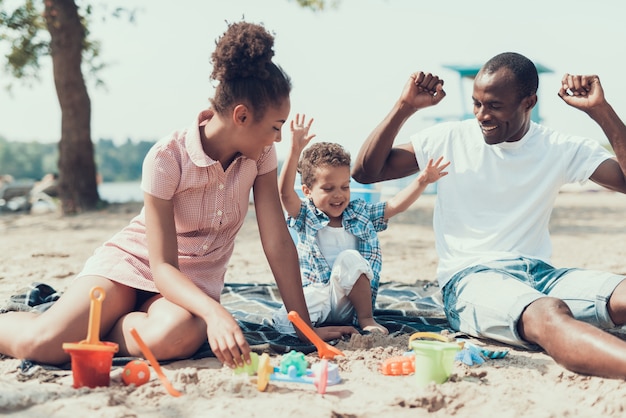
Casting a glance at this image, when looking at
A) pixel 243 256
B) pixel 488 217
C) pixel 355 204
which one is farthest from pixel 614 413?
pixel 243 256

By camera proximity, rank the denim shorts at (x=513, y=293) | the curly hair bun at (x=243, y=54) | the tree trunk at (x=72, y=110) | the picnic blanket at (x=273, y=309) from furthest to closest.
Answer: the tree trunk at (x=72, y=110)
the picnic blanket at (x=273, y=309)
the denim shorts at (x=513, y=293)
the curly hair bun at (x=243, y=54)

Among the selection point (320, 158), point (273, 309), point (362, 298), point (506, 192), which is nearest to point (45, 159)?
point (273, 309)

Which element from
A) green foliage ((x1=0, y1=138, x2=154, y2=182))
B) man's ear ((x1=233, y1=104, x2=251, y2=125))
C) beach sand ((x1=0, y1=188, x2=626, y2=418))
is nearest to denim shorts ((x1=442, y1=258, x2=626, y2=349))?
beach sand ((x1=0, y1=188, x2=626, y2=418))

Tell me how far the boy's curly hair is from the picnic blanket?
731 millimetres

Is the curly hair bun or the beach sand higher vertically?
the curly hair bun

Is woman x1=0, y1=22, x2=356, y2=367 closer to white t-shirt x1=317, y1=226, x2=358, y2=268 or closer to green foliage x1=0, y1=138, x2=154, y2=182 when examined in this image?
white t-shirt x1=317, y1=226, x2=358, y2=268

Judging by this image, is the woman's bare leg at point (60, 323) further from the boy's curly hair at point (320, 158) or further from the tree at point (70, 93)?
the tree at point (70, 93)

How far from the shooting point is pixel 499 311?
2.69 m

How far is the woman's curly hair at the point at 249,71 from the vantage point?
2.52 m

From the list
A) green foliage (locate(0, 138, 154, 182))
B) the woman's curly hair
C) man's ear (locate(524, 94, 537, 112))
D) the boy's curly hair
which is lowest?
green foliage (locate(0, 138, 154, 182))

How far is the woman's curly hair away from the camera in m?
2.52

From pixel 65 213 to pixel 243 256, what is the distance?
5657 millimetres

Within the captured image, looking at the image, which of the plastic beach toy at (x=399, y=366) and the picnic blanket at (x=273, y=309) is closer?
the plastic beach toy at (x=399, y=366)

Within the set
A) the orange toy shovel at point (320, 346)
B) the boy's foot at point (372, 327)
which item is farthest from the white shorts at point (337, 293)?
the orange toy shovel at point (320, 346)
